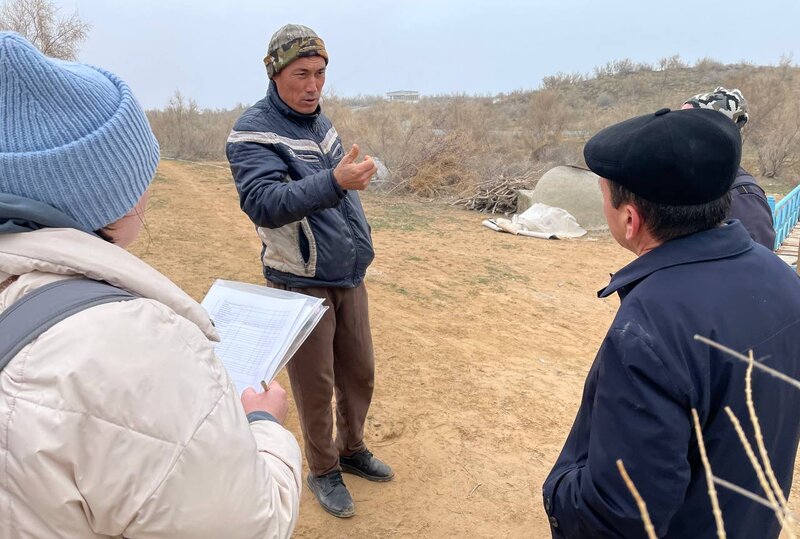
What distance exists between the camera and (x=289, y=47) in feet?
8.79

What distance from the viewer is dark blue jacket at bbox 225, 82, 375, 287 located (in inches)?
95.7

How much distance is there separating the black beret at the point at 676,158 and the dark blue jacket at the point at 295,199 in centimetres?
125

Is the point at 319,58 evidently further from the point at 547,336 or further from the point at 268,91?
the point at 547,336

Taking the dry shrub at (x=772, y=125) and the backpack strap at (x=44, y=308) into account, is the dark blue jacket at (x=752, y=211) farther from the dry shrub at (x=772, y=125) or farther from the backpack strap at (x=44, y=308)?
the dry shrub at (x=772, y=125)

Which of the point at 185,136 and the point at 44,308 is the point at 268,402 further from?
the point at 185,136

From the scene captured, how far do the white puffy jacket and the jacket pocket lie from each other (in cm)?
158

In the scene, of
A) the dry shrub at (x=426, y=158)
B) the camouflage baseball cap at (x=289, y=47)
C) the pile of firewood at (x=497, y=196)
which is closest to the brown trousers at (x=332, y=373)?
the camouflage baseball cap at (x=289, y=47)

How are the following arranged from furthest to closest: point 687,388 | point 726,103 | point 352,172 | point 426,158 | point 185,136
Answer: point 185,136, point 426,158, point 726,103, point 352,172, point 687,388

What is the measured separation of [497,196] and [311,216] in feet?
32.9

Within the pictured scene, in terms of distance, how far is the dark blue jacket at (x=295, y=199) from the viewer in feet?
7.98

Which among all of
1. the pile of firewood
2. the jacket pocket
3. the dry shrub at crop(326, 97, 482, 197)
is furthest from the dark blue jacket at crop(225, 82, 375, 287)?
the dry shrub at crop(326, 97, 482, 197)

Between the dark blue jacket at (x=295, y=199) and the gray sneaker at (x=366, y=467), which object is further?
the gray sneaker at (x=366, y=467)

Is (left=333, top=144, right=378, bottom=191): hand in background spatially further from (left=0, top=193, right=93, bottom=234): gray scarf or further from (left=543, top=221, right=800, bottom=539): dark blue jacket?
(left=0, top=193, right=93, bottom=234): gray scarf

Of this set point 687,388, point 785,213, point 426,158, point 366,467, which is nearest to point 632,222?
point 687,388
